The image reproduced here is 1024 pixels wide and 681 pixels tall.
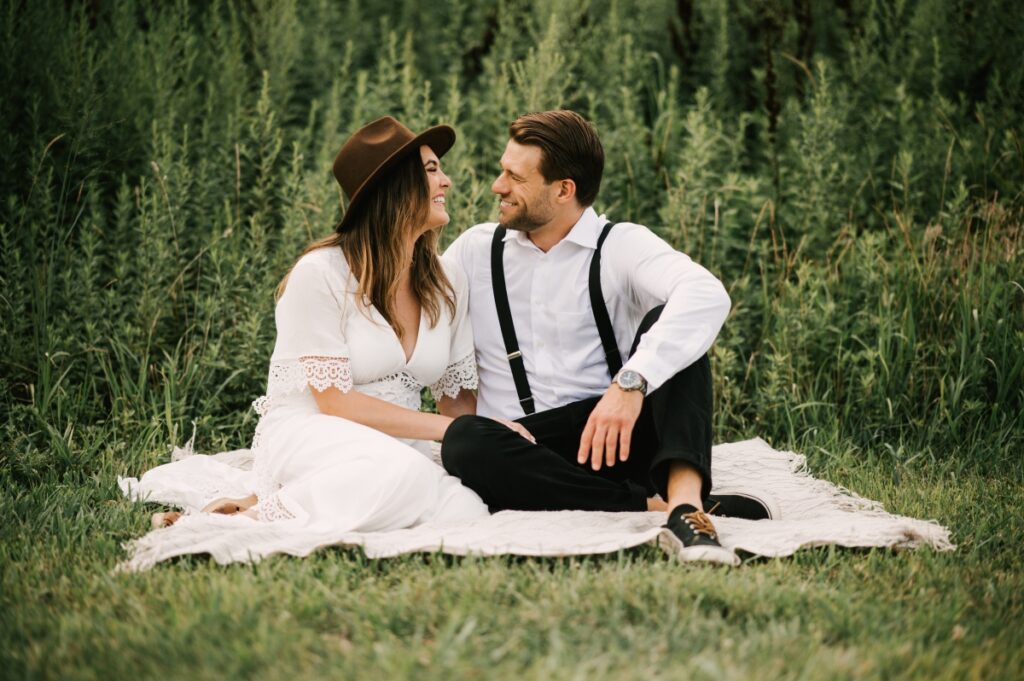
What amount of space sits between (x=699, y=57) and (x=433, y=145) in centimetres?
370

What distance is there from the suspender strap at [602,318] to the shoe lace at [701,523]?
792mm

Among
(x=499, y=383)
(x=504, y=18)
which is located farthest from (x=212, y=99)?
(x=499, y=383)

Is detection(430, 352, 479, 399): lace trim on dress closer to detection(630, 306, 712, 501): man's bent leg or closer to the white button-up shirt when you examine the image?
the white button-up shirt

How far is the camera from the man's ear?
3.81 meters

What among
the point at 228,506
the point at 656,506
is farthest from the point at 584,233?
the point at 228,506

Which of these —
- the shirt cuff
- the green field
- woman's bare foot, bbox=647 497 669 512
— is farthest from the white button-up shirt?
the green field

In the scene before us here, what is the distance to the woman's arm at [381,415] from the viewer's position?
3.47 meters

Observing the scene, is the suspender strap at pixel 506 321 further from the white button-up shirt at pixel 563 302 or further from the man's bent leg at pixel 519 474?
the man's bent leg at pixel 519 474

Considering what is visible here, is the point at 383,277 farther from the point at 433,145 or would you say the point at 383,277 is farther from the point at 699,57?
the point at 699,57

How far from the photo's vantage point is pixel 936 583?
291 cm

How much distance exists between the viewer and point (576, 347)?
380 centimetres

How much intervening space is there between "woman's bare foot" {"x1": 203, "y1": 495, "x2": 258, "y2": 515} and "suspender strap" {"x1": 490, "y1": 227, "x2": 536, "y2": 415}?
3.49 feet

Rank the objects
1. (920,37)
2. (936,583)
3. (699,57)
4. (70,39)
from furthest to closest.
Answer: (699,57)
(920,37)
(70,39)
(936,583)

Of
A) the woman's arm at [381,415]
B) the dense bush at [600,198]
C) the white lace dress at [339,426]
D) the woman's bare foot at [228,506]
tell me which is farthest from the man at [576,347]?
the dense bush at [600,198]
